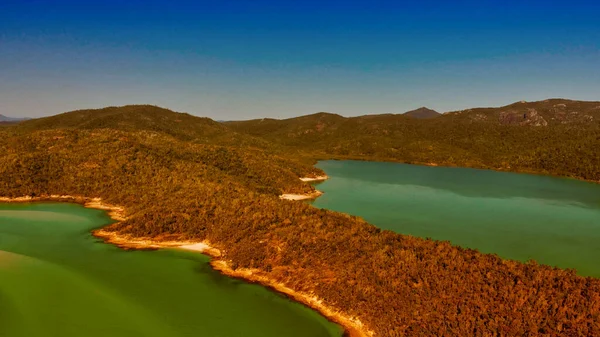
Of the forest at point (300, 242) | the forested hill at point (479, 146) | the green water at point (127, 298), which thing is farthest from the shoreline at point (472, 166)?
the green water at point (127, 298)

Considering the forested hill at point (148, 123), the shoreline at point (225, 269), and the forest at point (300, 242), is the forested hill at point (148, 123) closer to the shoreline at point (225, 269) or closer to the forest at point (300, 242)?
the forest at point (300, 242)

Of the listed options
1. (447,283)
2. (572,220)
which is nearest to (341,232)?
(447,283)

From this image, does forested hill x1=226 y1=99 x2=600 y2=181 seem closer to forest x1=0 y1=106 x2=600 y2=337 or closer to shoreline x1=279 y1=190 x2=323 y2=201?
forest x1=0 y1=106 x2=600 y2=337

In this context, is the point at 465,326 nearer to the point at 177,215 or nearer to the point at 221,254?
the point at 221,254

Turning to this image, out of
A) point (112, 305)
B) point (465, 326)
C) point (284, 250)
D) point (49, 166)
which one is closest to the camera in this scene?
point (465, 326)

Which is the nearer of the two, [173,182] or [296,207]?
[296,207]

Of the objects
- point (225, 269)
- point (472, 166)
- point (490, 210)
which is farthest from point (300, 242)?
point (472, 166)
